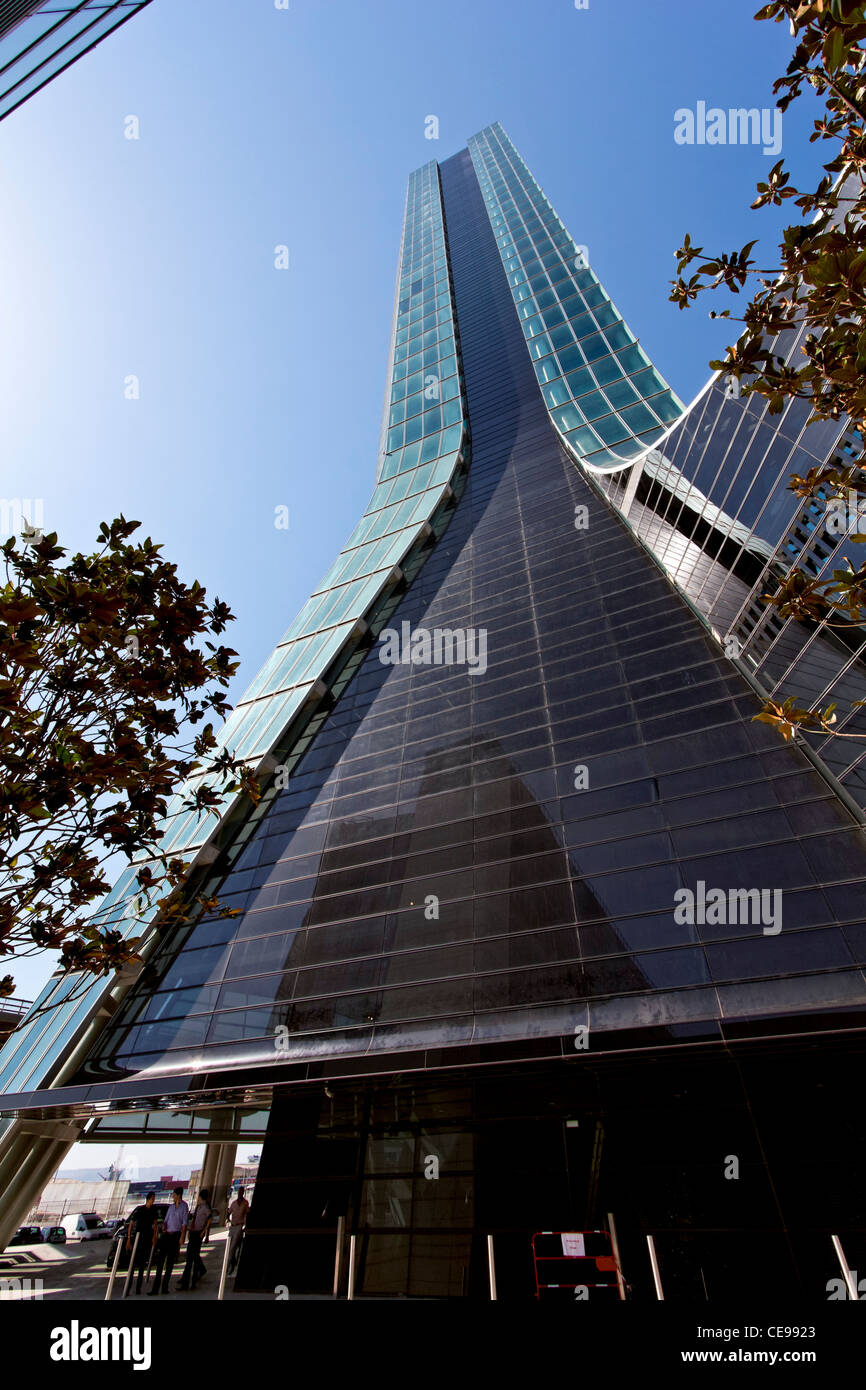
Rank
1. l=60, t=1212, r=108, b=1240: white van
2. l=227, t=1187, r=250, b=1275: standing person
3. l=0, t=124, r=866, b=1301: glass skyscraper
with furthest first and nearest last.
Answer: l=60, t=1212, r=108, b=1240: white van, l=227, t=1187, r=250, b=1275: standing person, l=0, t=124, r=866, b=1301: glass skyscraper

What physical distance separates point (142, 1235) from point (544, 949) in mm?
6955

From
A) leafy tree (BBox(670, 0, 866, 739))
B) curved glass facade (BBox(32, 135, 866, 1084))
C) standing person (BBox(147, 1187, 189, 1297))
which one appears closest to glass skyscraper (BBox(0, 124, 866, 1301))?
curved glass facade (BBox(32, 135, 866, 1084))

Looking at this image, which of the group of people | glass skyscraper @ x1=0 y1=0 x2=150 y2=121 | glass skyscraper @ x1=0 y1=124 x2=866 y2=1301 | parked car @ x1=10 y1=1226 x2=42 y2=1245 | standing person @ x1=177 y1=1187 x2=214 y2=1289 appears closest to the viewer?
glass skyscraper @ x1=0 y1=124 x2=866 y2=1301

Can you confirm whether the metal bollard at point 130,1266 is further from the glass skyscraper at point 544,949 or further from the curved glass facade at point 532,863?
the curved glass facade at point 532,863

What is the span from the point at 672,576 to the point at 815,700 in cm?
471

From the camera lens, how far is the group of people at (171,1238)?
30.1 feet

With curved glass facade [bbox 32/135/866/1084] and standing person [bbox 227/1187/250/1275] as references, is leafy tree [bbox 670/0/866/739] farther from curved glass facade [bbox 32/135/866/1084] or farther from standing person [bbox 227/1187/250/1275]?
standing person [bbox 227/1187/250/1275]

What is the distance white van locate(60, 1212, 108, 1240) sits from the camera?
23.2 metres

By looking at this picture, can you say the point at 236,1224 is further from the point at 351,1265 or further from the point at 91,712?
the point at 91,712

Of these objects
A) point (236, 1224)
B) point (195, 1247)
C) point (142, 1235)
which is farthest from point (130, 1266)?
point (236, 1224)

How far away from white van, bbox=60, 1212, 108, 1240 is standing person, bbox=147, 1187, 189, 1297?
1875 centimetres

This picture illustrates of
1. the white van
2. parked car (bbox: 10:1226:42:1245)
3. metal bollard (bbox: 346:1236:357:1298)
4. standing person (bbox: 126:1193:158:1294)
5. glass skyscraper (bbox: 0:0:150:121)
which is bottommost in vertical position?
metal bollard (bbox: 346:1236:357:1298)

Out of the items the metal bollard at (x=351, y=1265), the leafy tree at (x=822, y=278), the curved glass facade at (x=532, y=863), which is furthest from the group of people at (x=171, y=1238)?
the leafy tree at (x=822, y=278)
